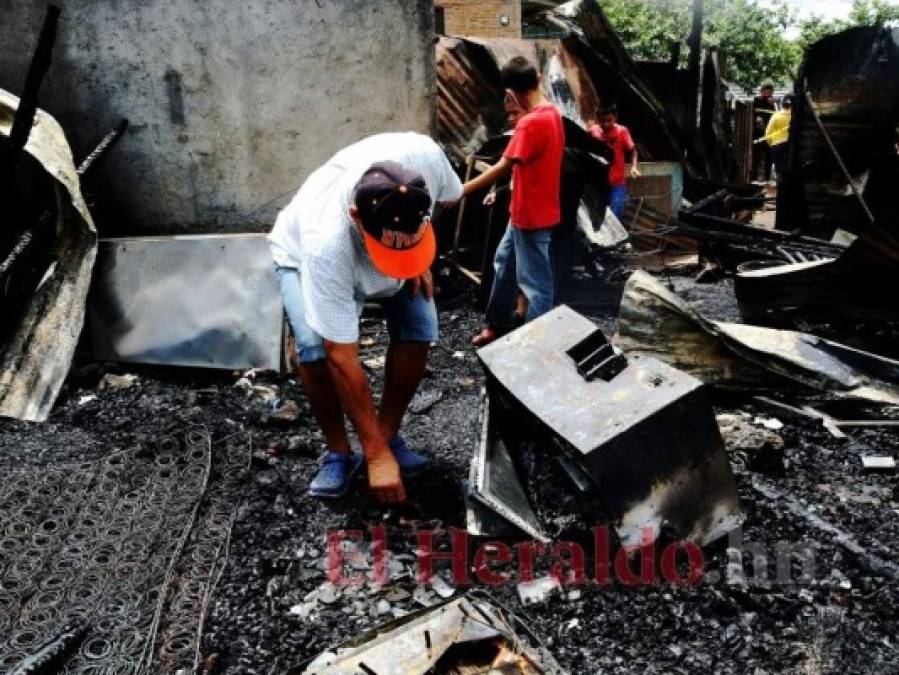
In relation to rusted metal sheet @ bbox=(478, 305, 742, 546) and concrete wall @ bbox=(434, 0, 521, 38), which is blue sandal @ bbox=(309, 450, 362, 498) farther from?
concrete wall @ bbox=(434, 0, 521, 38)

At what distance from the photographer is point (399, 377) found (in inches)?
119

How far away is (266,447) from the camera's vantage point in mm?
3535

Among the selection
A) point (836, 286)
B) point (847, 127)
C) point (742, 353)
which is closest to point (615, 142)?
point (847, 127)

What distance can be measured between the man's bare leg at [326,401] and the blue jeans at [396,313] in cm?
6

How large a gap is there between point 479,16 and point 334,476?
14.0 meters

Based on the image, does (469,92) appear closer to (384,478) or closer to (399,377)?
(399,377)

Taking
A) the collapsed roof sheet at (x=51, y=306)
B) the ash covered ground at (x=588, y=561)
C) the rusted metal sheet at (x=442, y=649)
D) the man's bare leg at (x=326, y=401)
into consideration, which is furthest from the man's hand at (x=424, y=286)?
the collapsed roof sheet at (x=51, y=306)

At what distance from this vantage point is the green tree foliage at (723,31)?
21.8 meters

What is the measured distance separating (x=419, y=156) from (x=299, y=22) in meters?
2.85

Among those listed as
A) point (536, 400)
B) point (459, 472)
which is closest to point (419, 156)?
point (536, 400)

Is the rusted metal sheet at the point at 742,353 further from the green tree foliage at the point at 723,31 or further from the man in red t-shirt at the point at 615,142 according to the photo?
the green tree foliage at the point at 723,31

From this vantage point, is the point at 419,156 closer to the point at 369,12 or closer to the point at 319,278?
the point at 319,278

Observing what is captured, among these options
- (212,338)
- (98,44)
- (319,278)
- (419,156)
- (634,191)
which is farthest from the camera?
(634,191)

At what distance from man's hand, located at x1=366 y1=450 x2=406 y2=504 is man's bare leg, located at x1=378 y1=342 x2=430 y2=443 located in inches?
17.3
